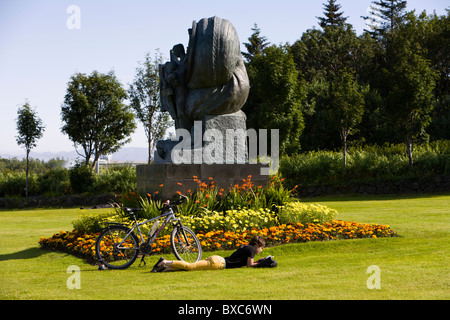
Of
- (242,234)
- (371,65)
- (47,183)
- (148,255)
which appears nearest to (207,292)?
(148,255)

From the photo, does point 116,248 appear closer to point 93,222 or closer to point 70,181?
point 93,222

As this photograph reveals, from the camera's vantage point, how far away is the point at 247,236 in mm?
9109

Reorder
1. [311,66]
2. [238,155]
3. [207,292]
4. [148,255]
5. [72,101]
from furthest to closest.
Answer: [311,66]
[72,101]
[238,155]
[148,255]
[207,292]

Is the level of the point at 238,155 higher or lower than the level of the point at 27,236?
higher

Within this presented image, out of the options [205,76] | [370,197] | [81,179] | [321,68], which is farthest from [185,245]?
[321,68]

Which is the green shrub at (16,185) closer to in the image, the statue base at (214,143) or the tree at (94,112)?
the tree at (94,112)

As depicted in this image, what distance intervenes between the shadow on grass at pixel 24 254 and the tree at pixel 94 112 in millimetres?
20629

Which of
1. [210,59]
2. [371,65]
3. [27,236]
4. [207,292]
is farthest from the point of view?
[371,65]

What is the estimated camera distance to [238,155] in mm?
11234

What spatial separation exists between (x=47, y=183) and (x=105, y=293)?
25175 mm

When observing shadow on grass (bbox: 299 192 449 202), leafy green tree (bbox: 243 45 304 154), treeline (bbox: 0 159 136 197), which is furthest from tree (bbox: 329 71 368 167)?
treeline (bbox: 0 159 136 197)

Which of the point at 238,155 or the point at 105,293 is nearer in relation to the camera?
the point at 105,293

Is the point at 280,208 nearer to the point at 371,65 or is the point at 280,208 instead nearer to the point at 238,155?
the point at 238,155

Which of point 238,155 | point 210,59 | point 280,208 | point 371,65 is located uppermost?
point 371,65
